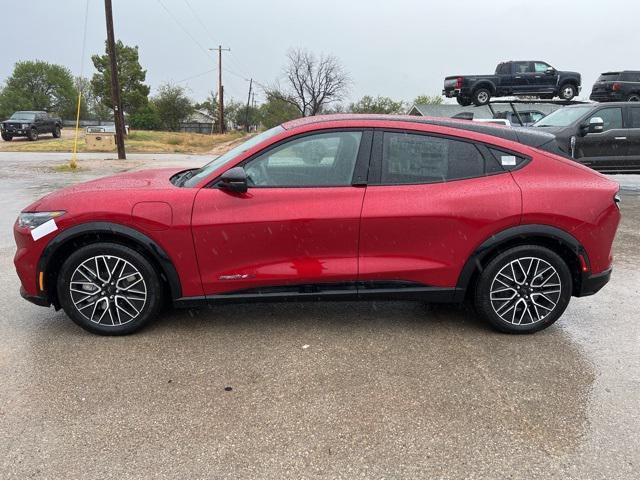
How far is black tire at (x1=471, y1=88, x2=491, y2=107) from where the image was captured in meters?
20.0

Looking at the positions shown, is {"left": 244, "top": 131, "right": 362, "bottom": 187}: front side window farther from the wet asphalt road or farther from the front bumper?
the front bumper

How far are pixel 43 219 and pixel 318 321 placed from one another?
7.29 ft

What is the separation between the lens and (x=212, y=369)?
3297 mm

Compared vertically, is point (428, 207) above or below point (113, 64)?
below

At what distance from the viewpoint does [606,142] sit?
10.4 meters

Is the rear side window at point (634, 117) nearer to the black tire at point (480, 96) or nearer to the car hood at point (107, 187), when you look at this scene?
the black tire at point (480, 96)

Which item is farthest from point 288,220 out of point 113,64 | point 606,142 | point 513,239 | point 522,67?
point 522,67

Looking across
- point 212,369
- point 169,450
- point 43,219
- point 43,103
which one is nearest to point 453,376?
point 212,369

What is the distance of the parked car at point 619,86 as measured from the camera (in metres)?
17.1

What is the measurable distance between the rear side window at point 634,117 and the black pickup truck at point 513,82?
32.4 ft

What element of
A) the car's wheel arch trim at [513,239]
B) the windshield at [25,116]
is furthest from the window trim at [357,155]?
the windshield at [25,116]

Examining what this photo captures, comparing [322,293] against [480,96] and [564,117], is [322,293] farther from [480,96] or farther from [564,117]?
[480,96]

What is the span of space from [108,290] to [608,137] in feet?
34.6

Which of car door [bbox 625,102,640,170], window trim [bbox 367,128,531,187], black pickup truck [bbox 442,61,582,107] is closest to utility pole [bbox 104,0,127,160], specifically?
black pickup truck [bbox 442,61,582,107]
